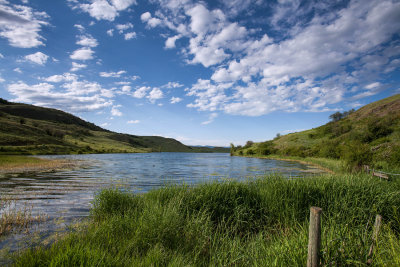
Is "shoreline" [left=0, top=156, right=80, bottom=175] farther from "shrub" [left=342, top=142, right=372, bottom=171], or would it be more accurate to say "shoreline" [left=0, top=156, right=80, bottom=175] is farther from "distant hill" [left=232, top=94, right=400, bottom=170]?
"distant hill" [left=232, top=94, right=400, bottom=170]

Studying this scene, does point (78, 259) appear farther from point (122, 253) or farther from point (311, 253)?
point (311, 253)

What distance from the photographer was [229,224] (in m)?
8.60

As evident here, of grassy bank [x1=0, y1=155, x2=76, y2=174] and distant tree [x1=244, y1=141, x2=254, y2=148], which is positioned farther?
distant tree [x1=244, y1=141, x2=254, y2=148]

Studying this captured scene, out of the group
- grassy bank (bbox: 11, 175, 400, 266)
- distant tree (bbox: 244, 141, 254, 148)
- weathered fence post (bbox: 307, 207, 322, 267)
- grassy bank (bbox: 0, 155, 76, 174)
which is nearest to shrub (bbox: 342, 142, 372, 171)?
grassy bank (bbox: 11, 175, 400, 266)

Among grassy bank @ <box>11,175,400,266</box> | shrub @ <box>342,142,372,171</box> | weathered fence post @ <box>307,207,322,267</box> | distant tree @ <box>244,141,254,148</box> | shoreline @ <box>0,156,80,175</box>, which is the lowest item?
shoreline @ <box>0,156,80,175</box>

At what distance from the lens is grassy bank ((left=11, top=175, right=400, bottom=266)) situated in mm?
4602

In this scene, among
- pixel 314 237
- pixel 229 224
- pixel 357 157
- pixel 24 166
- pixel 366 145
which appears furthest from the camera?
pixel 24 166

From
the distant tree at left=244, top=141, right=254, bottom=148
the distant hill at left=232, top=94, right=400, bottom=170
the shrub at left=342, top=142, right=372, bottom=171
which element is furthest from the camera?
the distant tree at left=244, top=141, right=254, bottom=148

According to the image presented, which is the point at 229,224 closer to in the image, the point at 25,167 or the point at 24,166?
the point at 25,167

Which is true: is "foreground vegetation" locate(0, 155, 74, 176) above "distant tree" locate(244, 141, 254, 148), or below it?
below

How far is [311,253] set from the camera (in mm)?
3408

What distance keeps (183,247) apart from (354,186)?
8388 mm

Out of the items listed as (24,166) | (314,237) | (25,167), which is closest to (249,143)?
(24,166)

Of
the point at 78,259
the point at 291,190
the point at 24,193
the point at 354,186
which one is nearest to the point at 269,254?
the point at 78,259
